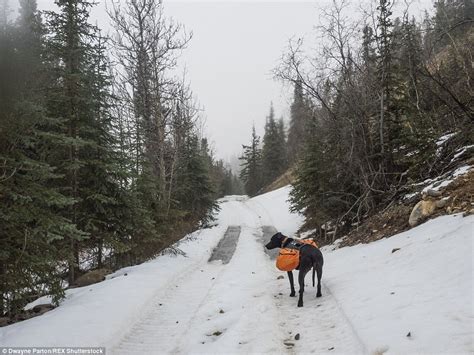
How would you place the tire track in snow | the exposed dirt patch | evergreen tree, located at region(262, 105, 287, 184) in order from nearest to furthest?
the tire track in snow < the exposed dirt patch < evergreen tree, located at region(262, 105, 287, 184)

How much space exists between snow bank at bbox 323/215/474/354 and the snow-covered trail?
408mm

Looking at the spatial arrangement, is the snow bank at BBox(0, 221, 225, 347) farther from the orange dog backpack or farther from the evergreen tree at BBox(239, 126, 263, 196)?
the evergreen tree at BBox(239, 126, 263, 196)

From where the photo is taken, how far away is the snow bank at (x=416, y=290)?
163 inches

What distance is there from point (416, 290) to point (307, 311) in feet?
6.64

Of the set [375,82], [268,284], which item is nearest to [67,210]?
[268,284]

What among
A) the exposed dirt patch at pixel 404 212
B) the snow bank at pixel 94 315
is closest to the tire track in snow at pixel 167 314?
the snow bank at pixel 94 315

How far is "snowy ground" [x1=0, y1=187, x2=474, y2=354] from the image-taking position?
15.1 ft

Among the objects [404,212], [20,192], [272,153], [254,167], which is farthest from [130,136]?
[254,167]

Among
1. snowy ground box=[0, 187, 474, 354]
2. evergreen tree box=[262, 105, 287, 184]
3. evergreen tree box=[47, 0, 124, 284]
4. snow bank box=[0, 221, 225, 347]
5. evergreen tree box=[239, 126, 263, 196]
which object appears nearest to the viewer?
snowy ground box=[0, 187, 474, 354]

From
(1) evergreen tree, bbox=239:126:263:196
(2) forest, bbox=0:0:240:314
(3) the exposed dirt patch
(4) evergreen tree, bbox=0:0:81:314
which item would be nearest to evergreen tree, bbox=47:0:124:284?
(2) forest, bbox=0:0:240:314

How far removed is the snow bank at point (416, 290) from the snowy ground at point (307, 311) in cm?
2

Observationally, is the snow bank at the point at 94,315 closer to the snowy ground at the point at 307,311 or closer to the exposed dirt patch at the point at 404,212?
the snowy ground at the point at 307,311

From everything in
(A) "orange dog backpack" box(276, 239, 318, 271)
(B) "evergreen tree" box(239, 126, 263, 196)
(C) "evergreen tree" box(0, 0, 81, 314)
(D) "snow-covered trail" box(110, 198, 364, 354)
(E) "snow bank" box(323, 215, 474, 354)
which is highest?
(B) "evergreen tree" box(239, 126, 263, 196)

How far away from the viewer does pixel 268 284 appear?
9148 mm
